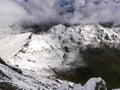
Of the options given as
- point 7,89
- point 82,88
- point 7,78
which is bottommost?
point 82,88

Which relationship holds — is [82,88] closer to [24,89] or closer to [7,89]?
[7,89]

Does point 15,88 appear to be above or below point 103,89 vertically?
above

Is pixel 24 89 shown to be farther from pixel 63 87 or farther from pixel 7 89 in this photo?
pixel 63 87

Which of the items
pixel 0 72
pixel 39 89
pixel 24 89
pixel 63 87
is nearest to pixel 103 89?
pixel 63 87

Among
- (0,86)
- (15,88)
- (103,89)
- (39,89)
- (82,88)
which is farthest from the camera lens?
(39,89)

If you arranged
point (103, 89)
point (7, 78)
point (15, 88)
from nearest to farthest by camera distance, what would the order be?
point (103, 89) < point (15, 88) < point (7, 78)

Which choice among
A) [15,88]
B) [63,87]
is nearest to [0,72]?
[15,88]

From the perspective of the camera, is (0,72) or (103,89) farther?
(0,72)

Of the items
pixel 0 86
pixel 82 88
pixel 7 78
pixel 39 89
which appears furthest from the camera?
pixel 39 89

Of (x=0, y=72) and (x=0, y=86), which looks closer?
(x=0, y=86)
